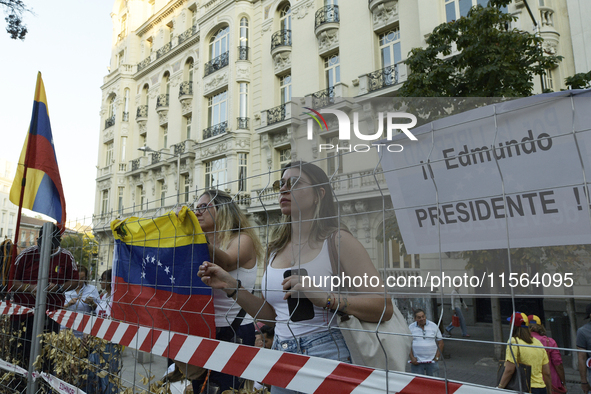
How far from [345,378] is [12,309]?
392cm

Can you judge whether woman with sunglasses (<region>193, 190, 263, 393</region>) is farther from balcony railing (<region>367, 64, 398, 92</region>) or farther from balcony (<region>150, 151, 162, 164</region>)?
balcony (<region>150, 151, 162, 164</region>)

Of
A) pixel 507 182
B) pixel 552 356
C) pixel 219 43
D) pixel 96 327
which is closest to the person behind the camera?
pixel 507 182

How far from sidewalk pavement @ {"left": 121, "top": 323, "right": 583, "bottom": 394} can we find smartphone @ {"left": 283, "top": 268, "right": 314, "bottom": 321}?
163 centimetres

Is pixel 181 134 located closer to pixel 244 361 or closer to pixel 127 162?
pixel 127 162

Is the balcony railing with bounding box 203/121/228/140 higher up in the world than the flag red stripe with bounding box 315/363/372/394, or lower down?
higher up

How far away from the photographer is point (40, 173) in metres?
4.00

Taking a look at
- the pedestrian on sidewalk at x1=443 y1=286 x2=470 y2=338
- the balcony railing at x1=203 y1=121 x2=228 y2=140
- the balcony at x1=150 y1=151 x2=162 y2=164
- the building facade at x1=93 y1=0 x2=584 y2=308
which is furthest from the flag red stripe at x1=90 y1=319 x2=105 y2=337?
the balcony at x1=150 y1=151 x2=162 y2=164

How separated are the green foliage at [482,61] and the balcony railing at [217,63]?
1327 cm

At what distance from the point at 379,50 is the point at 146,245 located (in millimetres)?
13820

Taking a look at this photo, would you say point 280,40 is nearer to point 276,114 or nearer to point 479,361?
point 276,114

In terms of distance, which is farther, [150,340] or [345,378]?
[150,340]

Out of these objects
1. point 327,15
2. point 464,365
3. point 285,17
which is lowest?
point 464,365

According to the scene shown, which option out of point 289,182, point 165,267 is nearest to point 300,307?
point 289,182

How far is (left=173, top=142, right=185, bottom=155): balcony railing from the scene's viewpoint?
21.6m
